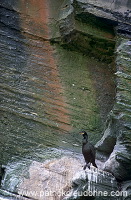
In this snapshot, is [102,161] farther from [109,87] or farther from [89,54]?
[89,54]

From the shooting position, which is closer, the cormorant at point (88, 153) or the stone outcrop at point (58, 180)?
the stone outcrop at point (58, 180)

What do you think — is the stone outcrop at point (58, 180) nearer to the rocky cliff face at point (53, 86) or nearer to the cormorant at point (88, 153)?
the rocky cliff face at point (53, 86)

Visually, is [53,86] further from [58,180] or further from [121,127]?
[58,180]

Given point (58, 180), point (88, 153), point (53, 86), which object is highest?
point (53, 86)

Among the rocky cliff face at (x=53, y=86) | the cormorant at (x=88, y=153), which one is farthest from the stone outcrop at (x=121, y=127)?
the cormorant at (x=88, y=153)

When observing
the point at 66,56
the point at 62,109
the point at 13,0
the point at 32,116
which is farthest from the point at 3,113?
the point at 13,0

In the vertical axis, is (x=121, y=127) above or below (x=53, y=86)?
below

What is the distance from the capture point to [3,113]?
8.32 meters

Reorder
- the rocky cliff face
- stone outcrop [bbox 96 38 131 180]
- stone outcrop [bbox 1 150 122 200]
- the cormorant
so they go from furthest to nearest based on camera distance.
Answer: the rocky cliff face → the cormorant → stone outcrop [bbox 96 38 131 180] → stone outcrop [bbox 1 150 122 200]

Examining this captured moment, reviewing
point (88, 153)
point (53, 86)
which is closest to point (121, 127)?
point (88, 153)

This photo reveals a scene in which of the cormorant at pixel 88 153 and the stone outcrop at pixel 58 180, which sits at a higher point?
the cormorant at pixel 88 153

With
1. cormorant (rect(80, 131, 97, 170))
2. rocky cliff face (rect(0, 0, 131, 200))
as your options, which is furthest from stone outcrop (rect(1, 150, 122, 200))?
cormorant (rect(80, 131, 97, 170))

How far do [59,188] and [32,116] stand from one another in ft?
5.88

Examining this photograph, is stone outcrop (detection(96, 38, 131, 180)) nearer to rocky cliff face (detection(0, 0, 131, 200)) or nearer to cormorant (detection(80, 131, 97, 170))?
rocky cliff face (detection(0, 0, 131, 200))
